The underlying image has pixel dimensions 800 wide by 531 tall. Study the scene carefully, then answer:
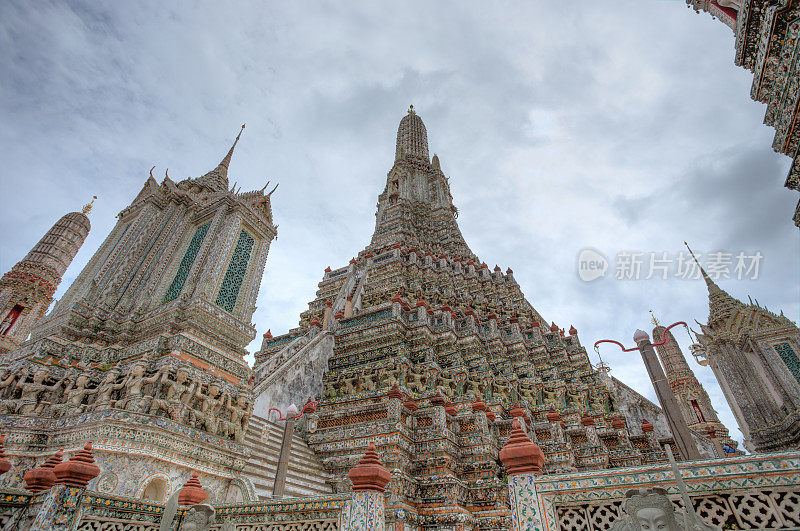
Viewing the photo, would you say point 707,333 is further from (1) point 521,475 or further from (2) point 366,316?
(1) point 521,475

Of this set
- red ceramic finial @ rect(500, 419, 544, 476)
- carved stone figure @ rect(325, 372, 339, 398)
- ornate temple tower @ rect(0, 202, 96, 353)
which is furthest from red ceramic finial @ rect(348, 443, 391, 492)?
ornate temple tower @ rect(0, 202, 96, 353)

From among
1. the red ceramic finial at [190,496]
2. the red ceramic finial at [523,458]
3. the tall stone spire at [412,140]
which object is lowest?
the red ceramic finial at [190,496]

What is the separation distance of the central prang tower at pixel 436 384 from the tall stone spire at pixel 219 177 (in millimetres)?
5898

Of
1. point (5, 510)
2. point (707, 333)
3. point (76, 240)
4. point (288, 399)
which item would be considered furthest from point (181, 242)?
point (707, 333)

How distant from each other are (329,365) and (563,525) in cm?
1263

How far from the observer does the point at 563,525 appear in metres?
3.24

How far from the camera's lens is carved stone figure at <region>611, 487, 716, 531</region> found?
2.69m

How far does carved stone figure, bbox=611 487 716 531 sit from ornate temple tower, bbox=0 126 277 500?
6.17m

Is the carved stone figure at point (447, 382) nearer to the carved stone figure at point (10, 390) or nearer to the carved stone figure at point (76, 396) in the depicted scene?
the carved stone figure at point (76, 396)

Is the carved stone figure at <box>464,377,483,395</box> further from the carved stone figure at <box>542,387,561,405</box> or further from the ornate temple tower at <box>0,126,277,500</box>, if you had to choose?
the ornate temple tower at <box>0,126,277,500</box>

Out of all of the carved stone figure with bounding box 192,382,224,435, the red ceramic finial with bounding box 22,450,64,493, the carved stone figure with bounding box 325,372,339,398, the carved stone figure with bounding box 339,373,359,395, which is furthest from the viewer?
the carved stone figure with bounding box 325,372,339,398

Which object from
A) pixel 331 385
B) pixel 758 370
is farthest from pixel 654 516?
pixel 758 370

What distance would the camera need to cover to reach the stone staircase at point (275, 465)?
780cm

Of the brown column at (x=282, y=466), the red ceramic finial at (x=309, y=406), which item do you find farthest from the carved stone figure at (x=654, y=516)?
the red ceramic finial at (x=309, y=406)
